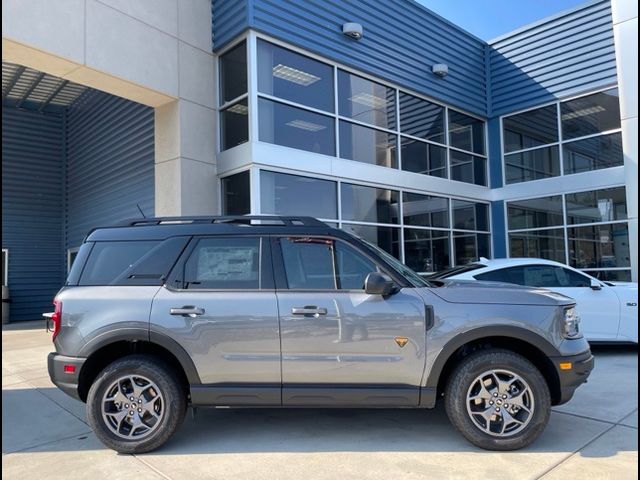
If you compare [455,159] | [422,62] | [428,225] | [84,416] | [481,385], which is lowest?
[84,416]

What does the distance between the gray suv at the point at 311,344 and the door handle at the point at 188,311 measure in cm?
2

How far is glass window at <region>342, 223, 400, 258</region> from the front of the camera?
1058 cm

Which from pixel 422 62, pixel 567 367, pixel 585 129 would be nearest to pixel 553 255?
pixel 585 129

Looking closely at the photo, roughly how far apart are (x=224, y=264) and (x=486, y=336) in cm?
233

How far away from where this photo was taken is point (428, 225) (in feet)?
40.3

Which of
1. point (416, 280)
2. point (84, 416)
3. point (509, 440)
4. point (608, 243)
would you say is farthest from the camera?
point (608, 243)

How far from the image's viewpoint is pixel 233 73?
31.7 feet

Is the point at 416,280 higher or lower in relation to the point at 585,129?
lower

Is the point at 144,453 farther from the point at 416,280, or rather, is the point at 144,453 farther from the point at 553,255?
the point at 553,255

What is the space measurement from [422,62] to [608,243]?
6537 millimetres

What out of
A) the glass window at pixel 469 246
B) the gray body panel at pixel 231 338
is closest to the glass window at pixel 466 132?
the glass window at pixel 469 246

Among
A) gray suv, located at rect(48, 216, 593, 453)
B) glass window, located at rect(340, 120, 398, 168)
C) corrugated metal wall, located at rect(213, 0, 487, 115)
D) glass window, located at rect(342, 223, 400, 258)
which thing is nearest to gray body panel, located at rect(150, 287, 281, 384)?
gray suv, located at rect(48, 216, 593, 453)

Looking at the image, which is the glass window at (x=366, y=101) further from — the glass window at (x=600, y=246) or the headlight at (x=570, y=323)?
the headlight at (x=570, y=323)

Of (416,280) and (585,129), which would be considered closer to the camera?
(416,280)
